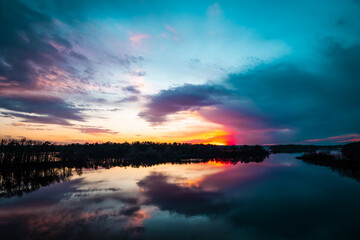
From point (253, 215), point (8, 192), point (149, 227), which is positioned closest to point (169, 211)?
point (149, 227)

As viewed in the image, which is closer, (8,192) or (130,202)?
(130,202)

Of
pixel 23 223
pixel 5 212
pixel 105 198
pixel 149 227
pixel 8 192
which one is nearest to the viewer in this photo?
pixel 149 227

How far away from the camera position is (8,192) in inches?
845

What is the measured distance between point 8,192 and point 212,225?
2376 centimetres

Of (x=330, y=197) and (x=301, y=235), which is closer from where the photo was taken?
(x=301, y=235)

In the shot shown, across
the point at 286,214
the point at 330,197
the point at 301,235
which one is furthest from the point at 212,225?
the point at 330,197

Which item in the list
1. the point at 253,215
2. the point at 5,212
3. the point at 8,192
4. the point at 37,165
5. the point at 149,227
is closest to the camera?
the point at 149,227

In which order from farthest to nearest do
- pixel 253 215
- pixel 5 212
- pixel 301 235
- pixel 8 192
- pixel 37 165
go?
pixel 37 165 < pixel 8 192 < pixel 5 212 < pixel 253 215 < pixel 301 235

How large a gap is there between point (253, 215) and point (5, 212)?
19.3m

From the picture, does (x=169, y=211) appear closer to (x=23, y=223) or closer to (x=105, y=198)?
(x=105, y=198)

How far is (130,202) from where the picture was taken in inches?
665

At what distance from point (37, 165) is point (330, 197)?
58.1 meters

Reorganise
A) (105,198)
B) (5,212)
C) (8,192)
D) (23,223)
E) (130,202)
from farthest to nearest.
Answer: (8,192) < (105,198) < (130,202) < (5,212) < (23,223)

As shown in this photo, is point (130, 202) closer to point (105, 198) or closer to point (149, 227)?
Result: point (105, 198)
